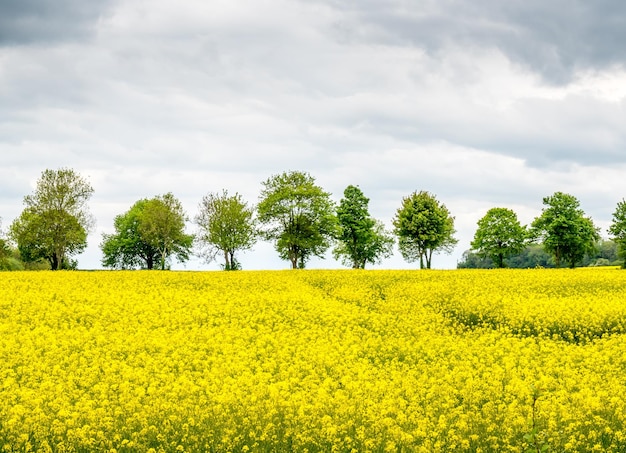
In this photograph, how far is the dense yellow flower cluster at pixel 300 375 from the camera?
9797mm

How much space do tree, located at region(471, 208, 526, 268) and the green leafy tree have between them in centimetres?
4759

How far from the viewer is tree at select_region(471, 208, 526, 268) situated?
257 feet

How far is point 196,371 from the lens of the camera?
1377cm

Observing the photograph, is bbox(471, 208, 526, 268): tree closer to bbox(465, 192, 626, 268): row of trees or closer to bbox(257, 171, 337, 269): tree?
bbox(465, 192, 626, 268): row of trees

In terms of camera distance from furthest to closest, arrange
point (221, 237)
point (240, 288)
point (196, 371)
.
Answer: point (221, 237) < point (240, 288) < point (196, 371)

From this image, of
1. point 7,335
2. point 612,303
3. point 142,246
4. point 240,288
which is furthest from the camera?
point 142,246

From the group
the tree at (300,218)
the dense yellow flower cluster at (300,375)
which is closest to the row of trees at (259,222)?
the tree at (300,218)

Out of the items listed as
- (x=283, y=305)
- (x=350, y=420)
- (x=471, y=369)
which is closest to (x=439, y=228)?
(x=283, y=305)

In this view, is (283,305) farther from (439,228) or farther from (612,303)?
(439,228)

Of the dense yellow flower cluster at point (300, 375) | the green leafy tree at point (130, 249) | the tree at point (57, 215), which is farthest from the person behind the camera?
the green leafy tree at point (130, 249)

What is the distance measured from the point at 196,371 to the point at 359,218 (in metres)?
62.7

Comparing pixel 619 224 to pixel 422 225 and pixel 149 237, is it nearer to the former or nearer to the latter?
pixel 422 225

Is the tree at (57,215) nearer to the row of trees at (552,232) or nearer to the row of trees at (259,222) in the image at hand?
the row of trees at (259,222)

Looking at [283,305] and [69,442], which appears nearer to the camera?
[69,442]
